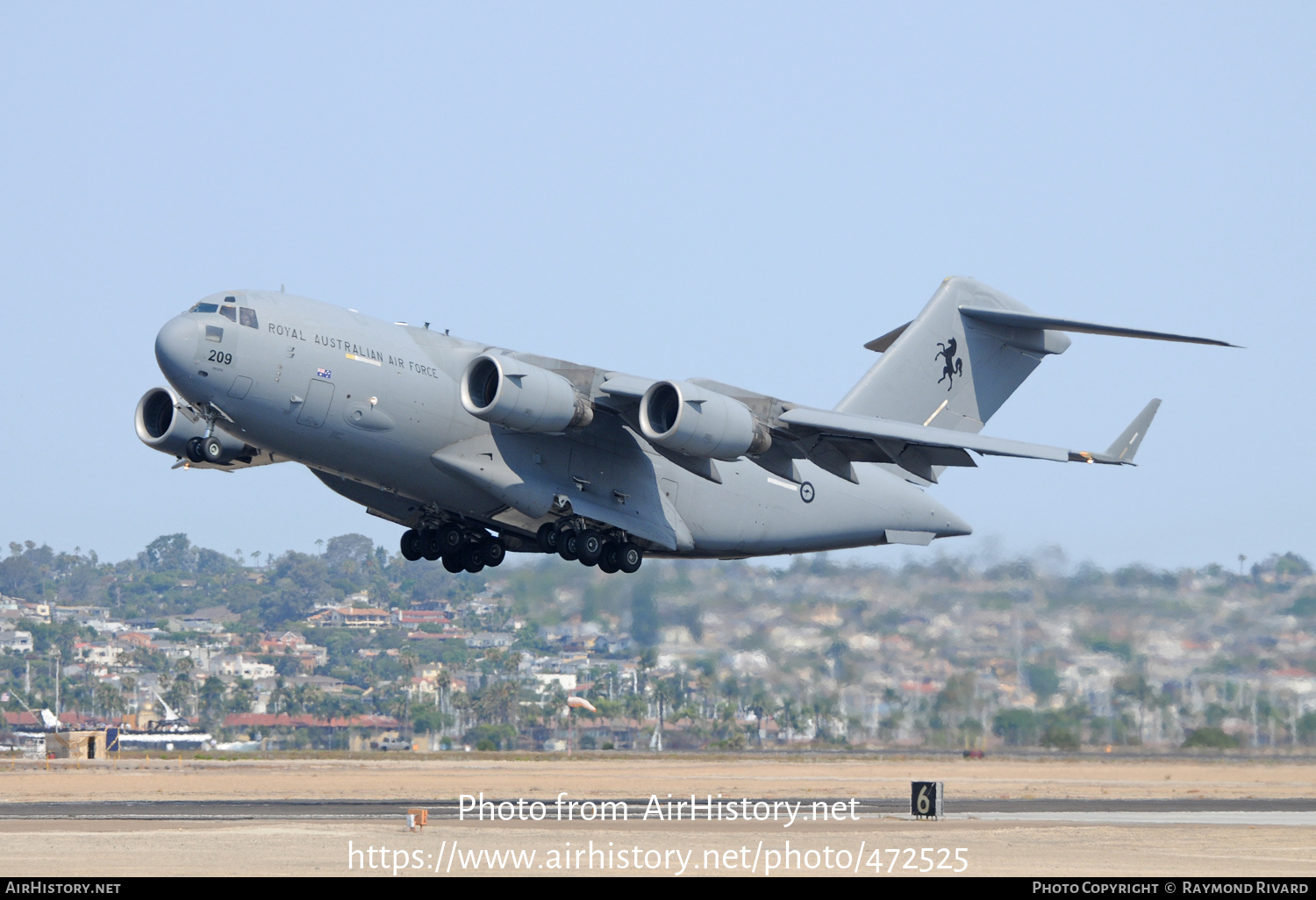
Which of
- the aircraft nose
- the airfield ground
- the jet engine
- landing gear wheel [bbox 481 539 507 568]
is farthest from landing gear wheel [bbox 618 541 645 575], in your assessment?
the aircraft nose

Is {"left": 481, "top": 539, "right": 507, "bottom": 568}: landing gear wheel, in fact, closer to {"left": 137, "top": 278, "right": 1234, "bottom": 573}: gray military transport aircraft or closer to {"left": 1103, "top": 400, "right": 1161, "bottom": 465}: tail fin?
{"left": 137, "top": 278, "right": 1234, "bottom": 573}: gray military transport aircraft

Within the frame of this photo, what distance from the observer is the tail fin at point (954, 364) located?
69.6 feet

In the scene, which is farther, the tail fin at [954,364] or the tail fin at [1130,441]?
the tail fin at [954,364]

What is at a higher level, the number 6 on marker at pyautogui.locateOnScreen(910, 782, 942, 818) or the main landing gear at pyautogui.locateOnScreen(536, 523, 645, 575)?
the main landing gear at pyautogui.locateOnScreen(536, 523, 645, 575)

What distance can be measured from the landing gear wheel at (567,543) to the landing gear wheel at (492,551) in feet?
5.26

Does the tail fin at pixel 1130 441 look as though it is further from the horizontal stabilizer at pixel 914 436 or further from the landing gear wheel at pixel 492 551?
the landing gear wheel at pixel 492 551

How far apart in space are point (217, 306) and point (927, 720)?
14.5m

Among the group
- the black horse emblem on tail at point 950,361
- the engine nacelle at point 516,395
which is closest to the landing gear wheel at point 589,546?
the engine nacelle at point 516,395

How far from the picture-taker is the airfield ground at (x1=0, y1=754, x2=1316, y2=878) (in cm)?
1314

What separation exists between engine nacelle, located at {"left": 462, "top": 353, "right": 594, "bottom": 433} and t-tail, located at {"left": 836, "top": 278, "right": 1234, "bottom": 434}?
535cm

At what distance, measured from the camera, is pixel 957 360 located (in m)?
21.7

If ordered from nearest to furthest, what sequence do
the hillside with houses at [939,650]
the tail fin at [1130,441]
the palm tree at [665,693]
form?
the tail fin at [1130,441] < the hillside with houses at [939,650] < the palm tree at [665,693]

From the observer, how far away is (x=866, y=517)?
20469 millimetres
